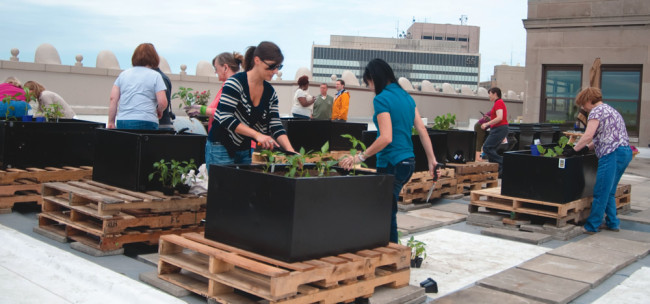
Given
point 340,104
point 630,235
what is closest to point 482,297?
point 630,235

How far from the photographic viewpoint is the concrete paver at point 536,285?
17.5 ft

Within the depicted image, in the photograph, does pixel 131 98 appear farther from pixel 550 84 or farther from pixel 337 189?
pixel 550 84

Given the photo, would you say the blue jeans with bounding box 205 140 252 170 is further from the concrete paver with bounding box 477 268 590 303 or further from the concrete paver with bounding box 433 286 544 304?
the concrete paver with bounding box 477 268 590 303

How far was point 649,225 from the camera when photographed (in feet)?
30.6

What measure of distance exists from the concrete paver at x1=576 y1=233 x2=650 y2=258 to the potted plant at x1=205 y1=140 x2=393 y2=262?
12.2ft

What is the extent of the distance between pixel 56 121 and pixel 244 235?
203 inches

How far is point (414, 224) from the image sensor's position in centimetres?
824

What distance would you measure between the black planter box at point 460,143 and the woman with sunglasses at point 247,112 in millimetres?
5759

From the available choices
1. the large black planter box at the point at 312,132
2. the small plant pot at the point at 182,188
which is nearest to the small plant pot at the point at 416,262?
the small plant pot at the point at 182,188

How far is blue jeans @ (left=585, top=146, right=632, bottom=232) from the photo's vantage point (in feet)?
26.6

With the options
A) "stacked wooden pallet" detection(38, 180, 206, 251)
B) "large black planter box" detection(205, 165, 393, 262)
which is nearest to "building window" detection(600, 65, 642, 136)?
"stacked wooden pallet" detection(38, 180, 206, 251)

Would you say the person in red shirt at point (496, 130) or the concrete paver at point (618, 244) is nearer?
the concrete paver at point (618, 244)

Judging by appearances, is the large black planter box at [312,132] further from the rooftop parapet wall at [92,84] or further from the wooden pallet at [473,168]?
the rooftop parapet wall at [92,84]

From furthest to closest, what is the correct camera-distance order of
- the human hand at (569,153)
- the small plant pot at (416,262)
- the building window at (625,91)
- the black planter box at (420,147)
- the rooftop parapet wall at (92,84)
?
the rooftop parapet wall at (92,84)
the building window at (625,91)
the black planter box at (420,147)
the human hand at (569,153)
the small plant pot at (416,262)
